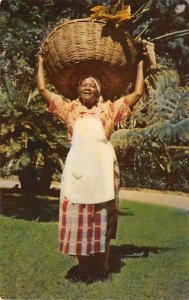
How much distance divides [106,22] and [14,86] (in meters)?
0.75

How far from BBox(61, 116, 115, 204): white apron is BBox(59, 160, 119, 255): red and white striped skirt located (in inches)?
1.5

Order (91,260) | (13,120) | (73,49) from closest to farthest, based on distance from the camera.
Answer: (73,49) < (91,260) < (13,120)

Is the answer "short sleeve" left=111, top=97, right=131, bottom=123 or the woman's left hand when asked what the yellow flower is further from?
"short sleeve" left=111, top=97, right=131, bottom=123

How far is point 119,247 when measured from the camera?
10.1ft

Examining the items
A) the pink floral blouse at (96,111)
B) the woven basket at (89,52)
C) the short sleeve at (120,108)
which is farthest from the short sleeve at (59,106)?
the short sleeve at (120,108)

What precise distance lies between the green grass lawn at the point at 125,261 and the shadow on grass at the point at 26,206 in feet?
0.26

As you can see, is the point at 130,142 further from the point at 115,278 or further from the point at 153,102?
the point at 115,278

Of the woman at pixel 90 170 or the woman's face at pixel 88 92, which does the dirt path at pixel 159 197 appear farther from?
the woman's face at pixel 88 92

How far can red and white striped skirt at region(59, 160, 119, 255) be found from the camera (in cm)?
289

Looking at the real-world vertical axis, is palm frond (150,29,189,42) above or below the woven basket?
above

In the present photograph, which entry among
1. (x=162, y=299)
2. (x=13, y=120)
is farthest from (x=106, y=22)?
(x=162, y=299)

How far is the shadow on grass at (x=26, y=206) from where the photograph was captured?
10.3 feet

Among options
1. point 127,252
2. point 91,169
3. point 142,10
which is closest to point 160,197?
point 127,252

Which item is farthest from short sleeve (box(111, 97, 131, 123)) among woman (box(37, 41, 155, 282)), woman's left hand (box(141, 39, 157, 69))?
woman's left hand (box(141, 39, 157, 69))
